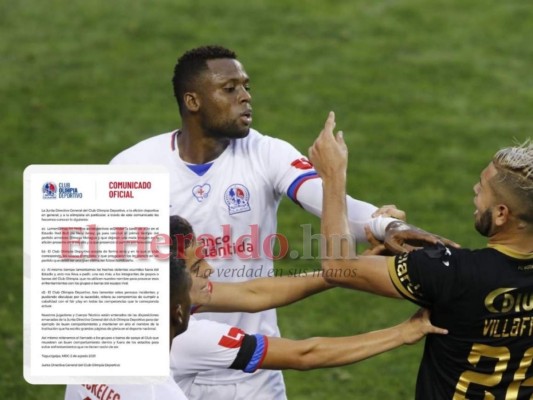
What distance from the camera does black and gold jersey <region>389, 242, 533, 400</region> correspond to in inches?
220

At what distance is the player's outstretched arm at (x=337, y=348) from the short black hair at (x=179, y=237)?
67 centimetres

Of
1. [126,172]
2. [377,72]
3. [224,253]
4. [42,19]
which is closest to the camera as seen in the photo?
[126,172]

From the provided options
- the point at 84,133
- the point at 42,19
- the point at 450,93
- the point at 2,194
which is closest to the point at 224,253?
the point at 2,194

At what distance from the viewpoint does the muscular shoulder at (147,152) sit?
7371 millimetres

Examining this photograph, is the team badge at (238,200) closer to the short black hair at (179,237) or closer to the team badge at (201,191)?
the team badge at (201,191)

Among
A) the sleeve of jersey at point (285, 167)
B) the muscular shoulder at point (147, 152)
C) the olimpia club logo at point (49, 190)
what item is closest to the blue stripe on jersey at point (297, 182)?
the sleeve of jersey at point (285, 167)

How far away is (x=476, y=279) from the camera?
558cm

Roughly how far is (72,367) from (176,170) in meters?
2.29

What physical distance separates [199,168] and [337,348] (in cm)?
186

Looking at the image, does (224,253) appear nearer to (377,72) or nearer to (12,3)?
(377,72)

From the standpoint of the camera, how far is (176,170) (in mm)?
7488

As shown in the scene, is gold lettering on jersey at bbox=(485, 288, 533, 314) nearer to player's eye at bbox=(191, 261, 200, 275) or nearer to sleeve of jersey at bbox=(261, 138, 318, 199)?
player's eye at bbox=(191, 261, 200, 275)

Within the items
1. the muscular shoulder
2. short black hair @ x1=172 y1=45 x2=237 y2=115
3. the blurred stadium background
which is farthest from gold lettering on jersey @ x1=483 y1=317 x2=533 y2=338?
the blurred stadium background

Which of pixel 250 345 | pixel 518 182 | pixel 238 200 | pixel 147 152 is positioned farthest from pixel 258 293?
pixel 518 182
